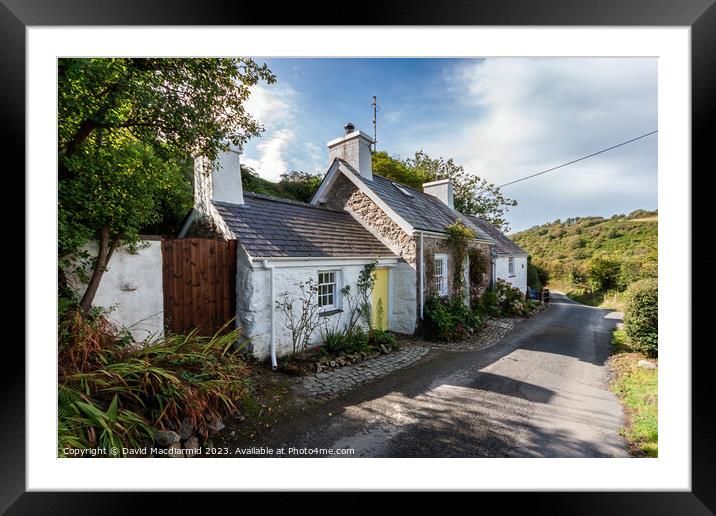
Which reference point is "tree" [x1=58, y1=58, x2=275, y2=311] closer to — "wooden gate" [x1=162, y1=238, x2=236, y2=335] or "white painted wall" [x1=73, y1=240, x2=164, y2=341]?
"white painted wall" [x1=73, y1=240, x2=164, y2=341]

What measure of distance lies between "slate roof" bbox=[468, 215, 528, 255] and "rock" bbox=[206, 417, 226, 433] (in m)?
13.3

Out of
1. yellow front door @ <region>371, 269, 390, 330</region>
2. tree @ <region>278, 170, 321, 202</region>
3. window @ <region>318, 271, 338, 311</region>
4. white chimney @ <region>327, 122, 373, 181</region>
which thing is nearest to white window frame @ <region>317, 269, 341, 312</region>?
window @ <region>318, 271, 338, 311</region>

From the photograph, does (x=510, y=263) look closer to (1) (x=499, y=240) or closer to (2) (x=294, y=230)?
(1) (x=499, y=240)

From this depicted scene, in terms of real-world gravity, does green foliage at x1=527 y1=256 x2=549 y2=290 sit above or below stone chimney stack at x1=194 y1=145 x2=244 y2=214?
below

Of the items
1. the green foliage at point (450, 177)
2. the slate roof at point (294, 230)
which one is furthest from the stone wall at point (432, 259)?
the green foliage at point (450, 177)

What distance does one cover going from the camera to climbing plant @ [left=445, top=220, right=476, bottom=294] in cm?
915

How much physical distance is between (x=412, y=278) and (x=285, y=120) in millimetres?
5301

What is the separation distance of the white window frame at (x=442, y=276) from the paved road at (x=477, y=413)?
9.31 feet

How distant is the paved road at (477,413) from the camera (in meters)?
2.83

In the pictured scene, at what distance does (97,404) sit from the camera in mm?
2443

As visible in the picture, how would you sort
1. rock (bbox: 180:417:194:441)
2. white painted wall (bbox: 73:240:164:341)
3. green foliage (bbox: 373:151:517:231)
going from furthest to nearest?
green foliage (bbox: 373:151:517:231)
white painted wall (bbox: 73:240:164:341)
rock (bbox: 180:417:194:441)

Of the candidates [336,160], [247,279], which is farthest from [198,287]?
[336,160]

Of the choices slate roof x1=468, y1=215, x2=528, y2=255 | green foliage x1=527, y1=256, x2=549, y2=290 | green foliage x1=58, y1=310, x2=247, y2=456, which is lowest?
green foliage x1=58, y1=310, x2=247, y2=456
